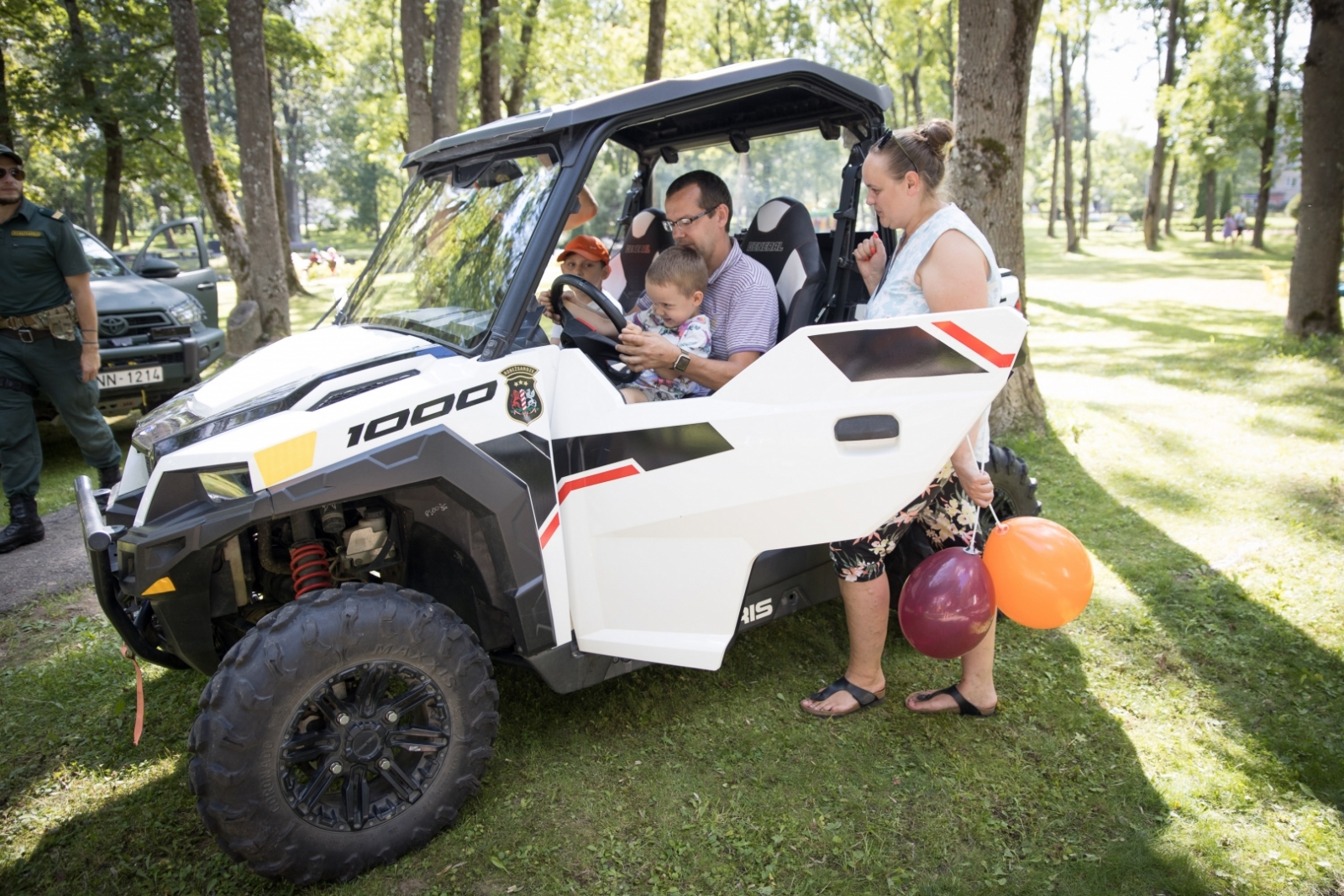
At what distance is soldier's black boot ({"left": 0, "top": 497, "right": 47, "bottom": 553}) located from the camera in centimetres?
505

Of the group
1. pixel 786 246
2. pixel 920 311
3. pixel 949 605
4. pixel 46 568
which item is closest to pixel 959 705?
pixel 949 605

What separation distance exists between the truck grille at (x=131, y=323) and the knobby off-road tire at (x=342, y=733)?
5244 millimetres

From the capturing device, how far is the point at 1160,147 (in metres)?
27.0

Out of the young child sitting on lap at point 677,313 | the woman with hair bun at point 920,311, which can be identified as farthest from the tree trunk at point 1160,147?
the young child sitting on lap at point 677,313

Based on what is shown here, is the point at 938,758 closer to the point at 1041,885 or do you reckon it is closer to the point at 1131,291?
the point at 1041,885

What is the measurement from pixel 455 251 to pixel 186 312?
5.15 meters

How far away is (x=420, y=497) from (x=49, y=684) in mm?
2195

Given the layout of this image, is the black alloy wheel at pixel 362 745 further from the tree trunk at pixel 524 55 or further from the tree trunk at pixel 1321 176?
the tree trunk at pixel 524 55

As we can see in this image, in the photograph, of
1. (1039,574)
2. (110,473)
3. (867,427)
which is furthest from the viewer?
(110,473)

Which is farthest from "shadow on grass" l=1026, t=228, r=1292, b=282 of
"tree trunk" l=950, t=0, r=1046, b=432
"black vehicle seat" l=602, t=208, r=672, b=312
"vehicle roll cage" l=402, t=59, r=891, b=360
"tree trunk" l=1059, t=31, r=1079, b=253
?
"vehicle roll cage" l=402, t=59, r=891, b=360

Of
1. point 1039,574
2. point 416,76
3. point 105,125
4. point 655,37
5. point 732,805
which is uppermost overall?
point 655,37

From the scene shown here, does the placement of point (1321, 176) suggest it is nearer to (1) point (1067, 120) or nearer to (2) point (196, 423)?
(2) point (196, 423)

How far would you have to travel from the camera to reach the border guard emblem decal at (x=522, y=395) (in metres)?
2.63

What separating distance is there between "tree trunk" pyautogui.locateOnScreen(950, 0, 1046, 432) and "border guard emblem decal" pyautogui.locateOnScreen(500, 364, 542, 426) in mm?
4406
